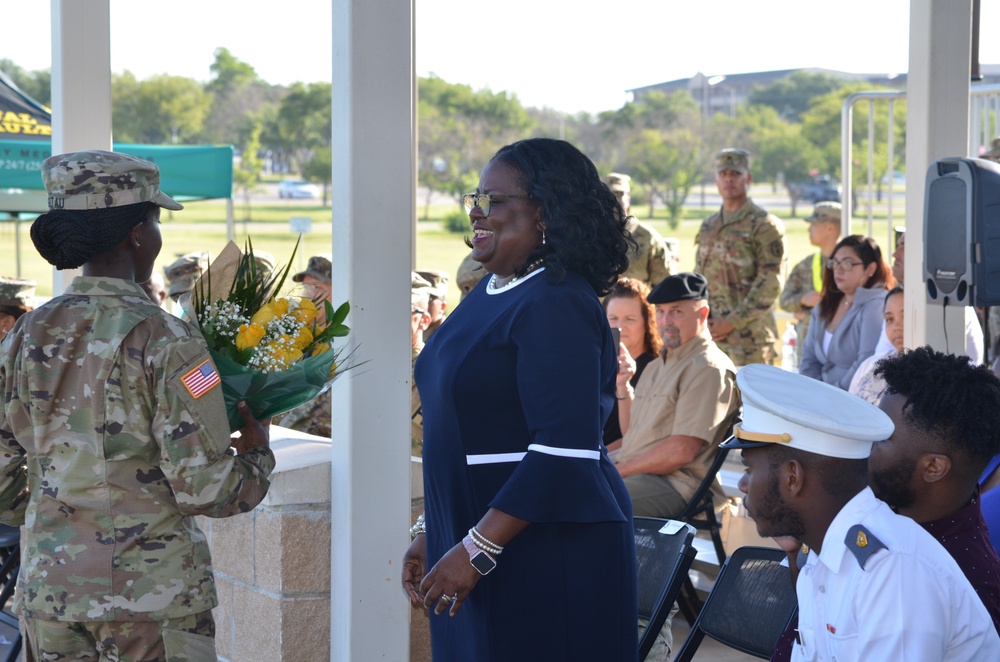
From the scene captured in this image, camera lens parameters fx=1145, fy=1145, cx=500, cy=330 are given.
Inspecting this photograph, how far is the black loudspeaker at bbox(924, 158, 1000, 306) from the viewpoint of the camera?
3.79m

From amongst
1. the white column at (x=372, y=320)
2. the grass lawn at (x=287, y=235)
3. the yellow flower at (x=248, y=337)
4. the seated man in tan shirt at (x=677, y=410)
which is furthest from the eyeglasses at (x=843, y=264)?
the grass lawn at (x=287, y=235)

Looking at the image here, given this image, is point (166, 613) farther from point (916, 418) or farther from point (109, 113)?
point (109, 113)

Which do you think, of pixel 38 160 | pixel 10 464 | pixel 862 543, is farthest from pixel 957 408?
pixel 38 160

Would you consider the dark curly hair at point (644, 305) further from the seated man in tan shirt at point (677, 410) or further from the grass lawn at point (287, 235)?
the grass lawn at point (287, 235)

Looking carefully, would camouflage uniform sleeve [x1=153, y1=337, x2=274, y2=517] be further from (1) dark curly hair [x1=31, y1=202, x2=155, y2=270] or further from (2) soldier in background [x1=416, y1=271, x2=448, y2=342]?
(2) soldier in background [x1=416, y1=271, x2=448, y2=342]

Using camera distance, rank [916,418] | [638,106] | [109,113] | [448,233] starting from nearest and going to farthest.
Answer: [916,418]
[109,113]
[448,233]
[638,106]

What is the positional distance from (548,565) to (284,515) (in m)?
1.20

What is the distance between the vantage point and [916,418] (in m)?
2.21

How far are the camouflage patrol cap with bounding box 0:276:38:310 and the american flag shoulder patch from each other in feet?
13.3

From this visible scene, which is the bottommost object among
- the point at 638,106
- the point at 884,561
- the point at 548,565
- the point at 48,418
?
the point at 548,565

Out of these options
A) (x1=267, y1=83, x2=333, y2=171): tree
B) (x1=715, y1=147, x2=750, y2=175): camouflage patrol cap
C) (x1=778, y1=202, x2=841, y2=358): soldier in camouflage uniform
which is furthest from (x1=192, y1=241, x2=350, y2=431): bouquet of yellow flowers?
(x1=267, y1=83, x2=333, y2=171): tree

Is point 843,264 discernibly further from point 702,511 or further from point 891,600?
point 891,600

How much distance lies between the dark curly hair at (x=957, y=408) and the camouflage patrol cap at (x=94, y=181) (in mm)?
1599

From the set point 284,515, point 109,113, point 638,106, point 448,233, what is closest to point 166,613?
point 284,515
